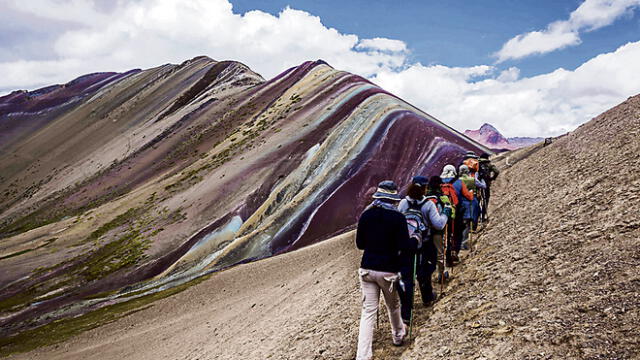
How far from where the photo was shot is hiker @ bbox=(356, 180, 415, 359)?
246 inches

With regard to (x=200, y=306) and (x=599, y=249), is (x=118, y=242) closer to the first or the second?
(x=200, y=306)

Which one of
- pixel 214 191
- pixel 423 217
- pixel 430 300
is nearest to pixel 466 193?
pixel 430 300

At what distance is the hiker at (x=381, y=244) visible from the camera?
6242mm

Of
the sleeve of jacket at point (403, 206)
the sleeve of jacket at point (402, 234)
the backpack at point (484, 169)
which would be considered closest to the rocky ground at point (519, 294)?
the backpack at point (484, 169)

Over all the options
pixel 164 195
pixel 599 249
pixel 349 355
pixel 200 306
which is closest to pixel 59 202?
pixel 164 195

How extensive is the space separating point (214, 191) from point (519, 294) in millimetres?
36044

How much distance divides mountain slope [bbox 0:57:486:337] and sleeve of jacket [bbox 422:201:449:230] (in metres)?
23.0

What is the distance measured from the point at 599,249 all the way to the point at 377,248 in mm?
4503

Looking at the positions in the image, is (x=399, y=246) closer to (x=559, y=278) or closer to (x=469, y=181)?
(x=559, y=278)

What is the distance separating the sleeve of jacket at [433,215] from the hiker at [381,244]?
1059mm

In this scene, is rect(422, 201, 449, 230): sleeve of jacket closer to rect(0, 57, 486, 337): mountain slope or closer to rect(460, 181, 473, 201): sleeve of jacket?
rect(460, 181, 473, 201): sleeve of jacket

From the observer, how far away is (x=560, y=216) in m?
10.1

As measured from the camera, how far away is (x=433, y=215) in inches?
282

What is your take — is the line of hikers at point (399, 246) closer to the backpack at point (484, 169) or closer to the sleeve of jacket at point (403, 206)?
the sleeve of jacket at point (403, 206)
